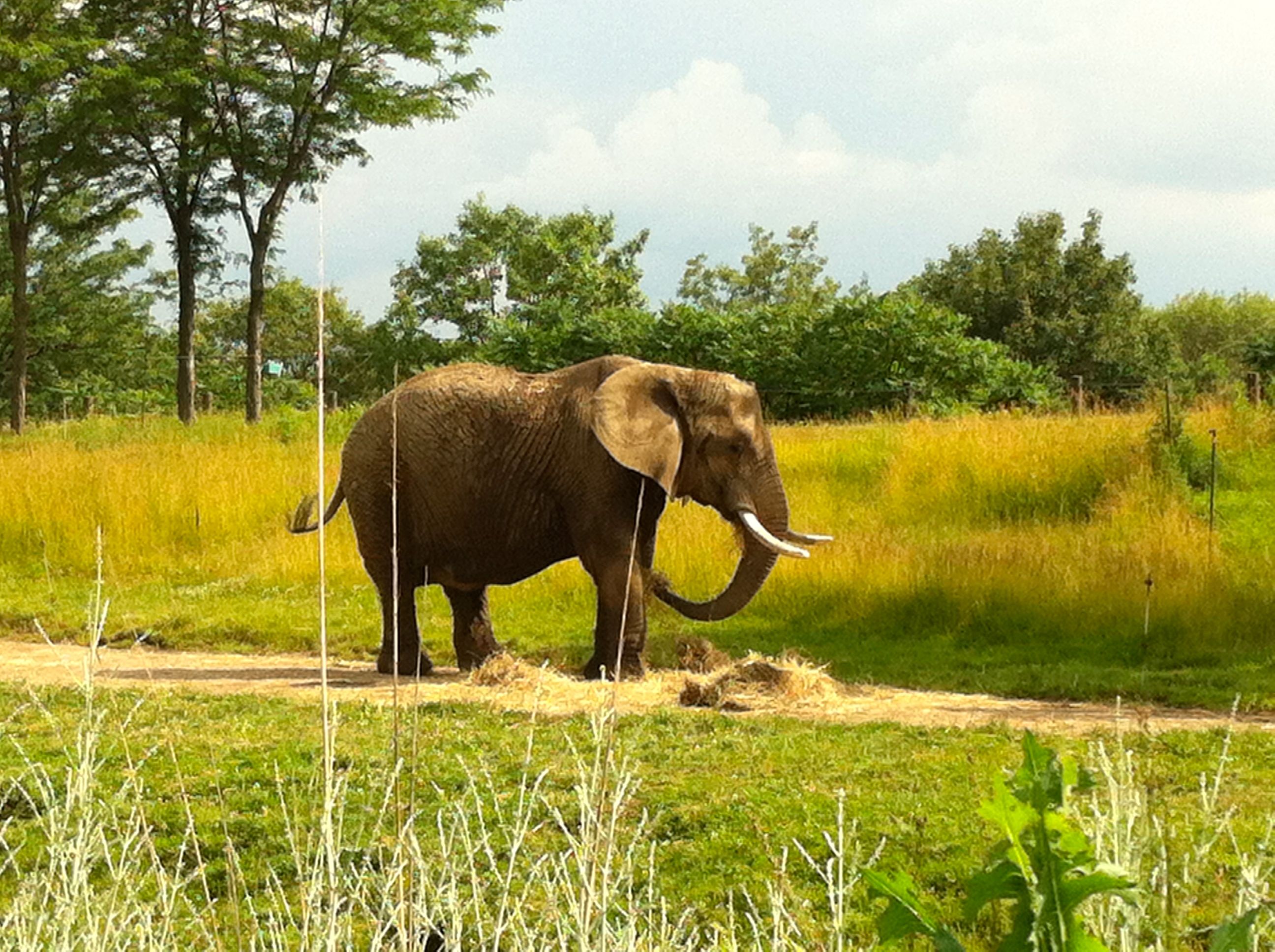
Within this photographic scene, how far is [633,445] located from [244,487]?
29.3 ft

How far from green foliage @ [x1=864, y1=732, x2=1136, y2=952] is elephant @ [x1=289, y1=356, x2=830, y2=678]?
805cm

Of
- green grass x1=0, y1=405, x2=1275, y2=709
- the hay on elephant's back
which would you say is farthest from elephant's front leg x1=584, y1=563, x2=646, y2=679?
green grass x1=0, y1=405, x2=1275, y2=709

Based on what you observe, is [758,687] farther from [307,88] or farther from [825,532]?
[307,88]

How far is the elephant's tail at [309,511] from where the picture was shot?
11125 millimetres

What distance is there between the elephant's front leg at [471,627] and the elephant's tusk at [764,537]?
81.1 inches

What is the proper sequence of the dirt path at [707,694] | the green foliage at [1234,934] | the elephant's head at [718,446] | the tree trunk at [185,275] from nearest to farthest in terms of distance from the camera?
the green foliage at [1234,934]
the dirt path at [707,694]
the elephant's head at [718,446]
the tree trunk at [185,275]

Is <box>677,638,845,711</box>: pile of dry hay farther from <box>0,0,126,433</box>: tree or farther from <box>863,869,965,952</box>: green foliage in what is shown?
<box>0,0,126,433</box>: tree

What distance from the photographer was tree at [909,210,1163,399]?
37.8m

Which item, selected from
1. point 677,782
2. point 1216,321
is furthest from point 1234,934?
point 1216,321

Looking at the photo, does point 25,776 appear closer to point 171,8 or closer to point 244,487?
point 244,487

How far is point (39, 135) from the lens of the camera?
1198 inches

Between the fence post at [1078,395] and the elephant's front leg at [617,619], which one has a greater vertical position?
the fence post at [1078,395]

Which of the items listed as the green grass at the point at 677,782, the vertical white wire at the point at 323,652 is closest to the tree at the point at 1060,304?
the green grass at the point at 677,782

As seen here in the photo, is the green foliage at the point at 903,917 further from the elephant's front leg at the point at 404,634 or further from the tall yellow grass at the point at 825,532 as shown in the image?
the tall yellow grass at the point at 825,532
